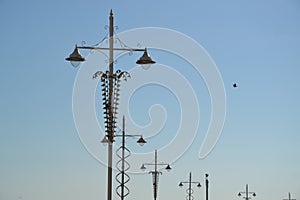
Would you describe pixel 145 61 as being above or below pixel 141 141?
above

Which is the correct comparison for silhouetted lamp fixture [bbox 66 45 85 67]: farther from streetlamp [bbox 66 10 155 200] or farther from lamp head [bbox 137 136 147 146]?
lamp head [bbox 137 136 147 146]

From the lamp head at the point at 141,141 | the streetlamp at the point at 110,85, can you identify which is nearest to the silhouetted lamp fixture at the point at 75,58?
the streetlamp at the point at 110,85

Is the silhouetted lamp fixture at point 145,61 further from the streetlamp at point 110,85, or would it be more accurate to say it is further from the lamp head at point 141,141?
the lamp head at point 141,141

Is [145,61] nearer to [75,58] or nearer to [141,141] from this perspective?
[75,58]

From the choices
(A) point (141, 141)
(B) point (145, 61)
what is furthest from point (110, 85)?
(A) point (141, 141)

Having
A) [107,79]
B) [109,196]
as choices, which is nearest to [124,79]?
[107,79]

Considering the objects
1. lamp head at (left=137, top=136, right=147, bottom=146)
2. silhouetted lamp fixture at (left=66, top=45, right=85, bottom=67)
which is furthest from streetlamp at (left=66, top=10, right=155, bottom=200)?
lamp head at (left=137, top=136, right=147, bottom=146)

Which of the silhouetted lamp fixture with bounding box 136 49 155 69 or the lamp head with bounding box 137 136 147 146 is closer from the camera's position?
the silhouetted lamp fixture with bounding box 136 49 155 69

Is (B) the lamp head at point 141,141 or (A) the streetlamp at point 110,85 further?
(B) the lamp head at point 141,141

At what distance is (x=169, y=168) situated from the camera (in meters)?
33.4

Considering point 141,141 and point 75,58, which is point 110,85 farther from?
point 141,141

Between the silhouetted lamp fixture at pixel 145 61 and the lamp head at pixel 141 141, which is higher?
the silhouetted lamp fixture at pixel 145 61

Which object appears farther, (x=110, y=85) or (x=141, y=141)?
(x=141, y=141)

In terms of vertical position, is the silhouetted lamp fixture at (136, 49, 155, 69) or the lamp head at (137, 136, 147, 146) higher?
the silhouetted lamp fixture at (136, 49, 155, 69)
